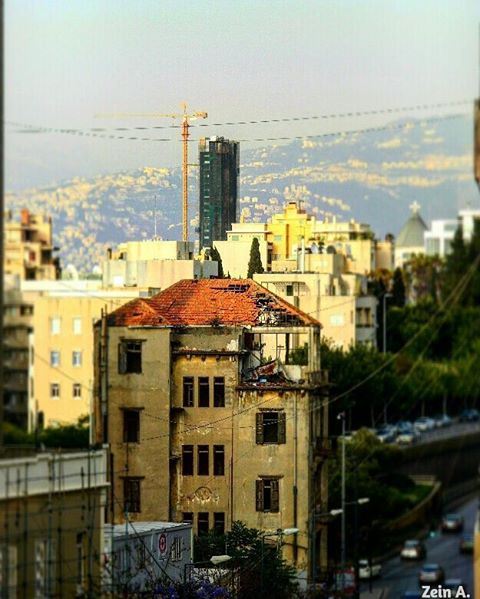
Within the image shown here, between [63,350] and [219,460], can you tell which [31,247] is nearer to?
[63,350]

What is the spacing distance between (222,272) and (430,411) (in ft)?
85.8

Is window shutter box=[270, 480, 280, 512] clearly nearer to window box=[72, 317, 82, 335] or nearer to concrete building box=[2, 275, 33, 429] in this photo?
window box=[72, 317, 82, 335]

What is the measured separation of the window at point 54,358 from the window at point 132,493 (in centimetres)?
181

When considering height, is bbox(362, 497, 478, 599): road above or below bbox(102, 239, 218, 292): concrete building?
below

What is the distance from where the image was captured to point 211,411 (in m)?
33.2

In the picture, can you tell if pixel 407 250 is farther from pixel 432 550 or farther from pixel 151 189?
pixel 151 189

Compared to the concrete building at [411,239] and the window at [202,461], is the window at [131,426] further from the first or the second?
the concrete building at [411,239]

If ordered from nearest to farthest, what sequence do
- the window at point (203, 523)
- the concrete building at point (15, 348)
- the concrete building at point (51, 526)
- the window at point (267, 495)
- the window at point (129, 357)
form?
the concrete building at point (51, 526) → the concrete building at point (15, 348) → the window at point (129, 357) → the window at point (203, 523) → the window at point (267, 495)

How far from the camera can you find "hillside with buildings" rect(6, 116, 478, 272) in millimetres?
31625

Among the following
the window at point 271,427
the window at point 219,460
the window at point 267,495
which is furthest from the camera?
the window at point 271,427

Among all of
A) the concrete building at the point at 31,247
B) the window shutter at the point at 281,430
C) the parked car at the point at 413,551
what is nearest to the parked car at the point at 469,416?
the parked car at the point at 413,551

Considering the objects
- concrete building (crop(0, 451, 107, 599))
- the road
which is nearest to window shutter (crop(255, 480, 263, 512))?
the road

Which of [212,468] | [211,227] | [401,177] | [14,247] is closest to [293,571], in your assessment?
[212,468]

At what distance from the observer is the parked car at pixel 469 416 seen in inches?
2325
